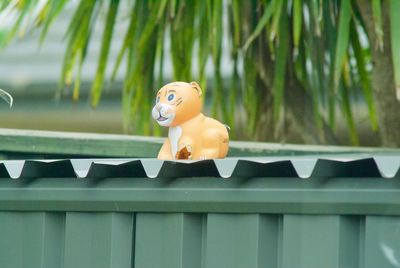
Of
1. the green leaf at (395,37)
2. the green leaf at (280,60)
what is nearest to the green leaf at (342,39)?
the green leaf at (395,37)

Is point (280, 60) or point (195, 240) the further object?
point (280, 60)

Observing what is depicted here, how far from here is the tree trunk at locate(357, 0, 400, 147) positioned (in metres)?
4.84

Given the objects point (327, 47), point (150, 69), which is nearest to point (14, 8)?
point (150, 69)

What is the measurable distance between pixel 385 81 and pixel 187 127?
1.93 meters

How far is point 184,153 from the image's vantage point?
3.12m

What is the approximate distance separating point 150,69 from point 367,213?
302cm

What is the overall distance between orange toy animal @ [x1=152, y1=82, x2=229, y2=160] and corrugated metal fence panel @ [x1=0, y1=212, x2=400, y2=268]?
25 cm

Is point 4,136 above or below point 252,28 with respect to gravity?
below

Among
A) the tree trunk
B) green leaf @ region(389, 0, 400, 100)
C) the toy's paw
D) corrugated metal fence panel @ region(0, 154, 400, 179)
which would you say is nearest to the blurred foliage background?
the tree trunk

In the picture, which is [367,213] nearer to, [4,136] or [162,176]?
[162,176]

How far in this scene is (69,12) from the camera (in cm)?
830

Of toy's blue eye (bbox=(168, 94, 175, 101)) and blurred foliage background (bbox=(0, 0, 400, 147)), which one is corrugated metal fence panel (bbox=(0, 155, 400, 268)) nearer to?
toy's blue eye (bbox=(168, 94, 175, 101))

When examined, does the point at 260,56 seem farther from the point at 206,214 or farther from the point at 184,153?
the point at 206,214

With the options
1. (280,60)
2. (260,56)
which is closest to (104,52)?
(260,56)
